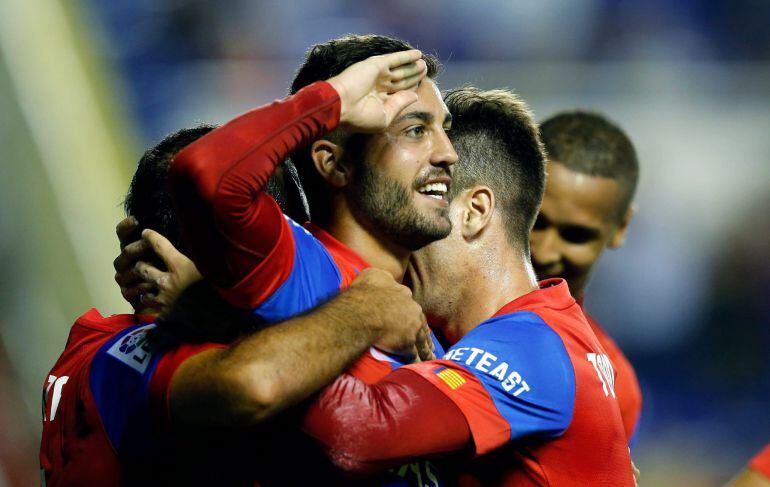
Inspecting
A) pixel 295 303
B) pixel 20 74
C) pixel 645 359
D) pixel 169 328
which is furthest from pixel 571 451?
pixel 20 74

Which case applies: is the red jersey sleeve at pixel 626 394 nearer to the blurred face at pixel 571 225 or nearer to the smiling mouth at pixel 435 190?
the blurred face at pixel 571 225

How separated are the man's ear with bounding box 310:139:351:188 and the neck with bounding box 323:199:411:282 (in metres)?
0.08

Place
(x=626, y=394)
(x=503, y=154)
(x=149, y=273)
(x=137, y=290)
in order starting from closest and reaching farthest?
1. (x=149, y=273)
2. (x=137, y=290)
3. (x=503, y=154)
4. (x=626, y=394)

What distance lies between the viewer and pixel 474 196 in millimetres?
3436

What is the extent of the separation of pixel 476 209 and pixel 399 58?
2.86 feet

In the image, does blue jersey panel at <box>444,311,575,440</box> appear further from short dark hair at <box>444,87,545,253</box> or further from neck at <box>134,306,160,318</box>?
neck at <box>134,306,160,318</box>

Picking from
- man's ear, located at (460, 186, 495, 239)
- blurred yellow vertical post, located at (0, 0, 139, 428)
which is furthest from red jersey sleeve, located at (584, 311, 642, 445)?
blurred yellow vertical post, located at (0, 0, 139, 428)

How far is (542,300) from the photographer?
312cm

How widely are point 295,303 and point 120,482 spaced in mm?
734

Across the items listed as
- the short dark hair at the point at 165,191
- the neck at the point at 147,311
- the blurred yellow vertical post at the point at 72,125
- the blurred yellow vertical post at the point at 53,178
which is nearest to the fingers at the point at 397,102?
the short dark hair at the point at 165,191

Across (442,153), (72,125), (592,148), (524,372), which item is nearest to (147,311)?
(442,153)

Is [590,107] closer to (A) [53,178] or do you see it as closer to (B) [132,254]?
(A) [53,178]

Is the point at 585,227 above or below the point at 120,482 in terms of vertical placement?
below

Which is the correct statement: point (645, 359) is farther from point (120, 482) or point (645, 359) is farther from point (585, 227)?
point (120, 482)
